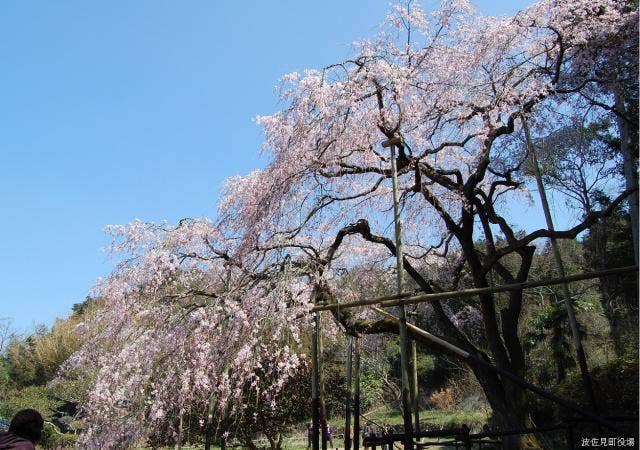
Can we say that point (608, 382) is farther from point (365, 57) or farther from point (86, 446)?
point (86, 446)

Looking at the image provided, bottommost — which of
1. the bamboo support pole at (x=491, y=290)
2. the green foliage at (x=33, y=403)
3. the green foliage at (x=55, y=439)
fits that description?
the green foliage at (x=55, y=439)

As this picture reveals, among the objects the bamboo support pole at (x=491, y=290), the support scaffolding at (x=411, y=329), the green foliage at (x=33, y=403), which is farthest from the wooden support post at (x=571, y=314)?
the green foliage at (x=33, y=403)

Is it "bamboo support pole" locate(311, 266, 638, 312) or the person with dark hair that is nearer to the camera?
the person with dark hair

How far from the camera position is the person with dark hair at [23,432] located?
261 cm

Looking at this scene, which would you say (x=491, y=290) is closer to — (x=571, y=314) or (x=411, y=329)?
(x=411, y=329)

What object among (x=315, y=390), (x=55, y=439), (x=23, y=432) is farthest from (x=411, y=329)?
(x=55, y=439)

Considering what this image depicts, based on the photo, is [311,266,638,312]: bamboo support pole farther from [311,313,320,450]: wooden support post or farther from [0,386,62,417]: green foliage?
[0,386,62,417]: green foliage

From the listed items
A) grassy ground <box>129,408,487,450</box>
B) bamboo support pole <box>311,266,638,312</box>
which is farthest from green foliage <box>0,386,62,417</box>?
bamboo support pole <box>311,266,638,312</box>

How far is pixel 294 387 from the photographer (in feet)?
37.5

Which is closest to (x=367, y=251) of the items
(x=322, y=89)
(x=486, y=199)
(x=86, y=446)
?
(x=486, y=199)

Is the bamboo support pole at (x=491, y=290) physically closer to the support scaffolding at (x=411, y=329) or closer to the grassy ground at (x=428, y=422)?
the support scaffolding at (x=411, y=329)

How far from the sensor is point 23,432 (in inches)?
107

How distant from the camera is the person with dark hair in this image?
8.57ft

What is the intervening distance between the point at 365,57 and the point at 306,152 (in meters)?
1.32
